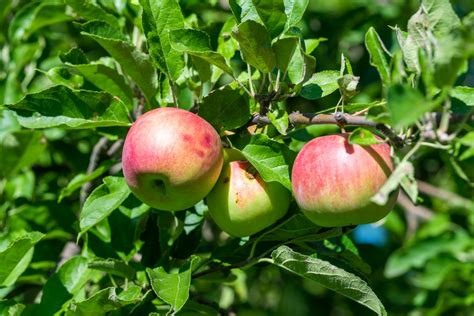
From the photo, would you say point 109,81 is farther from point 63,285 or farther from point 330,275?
point 330,275

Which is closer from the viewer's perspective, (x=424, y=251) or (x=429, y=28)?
(x=429, y=28)

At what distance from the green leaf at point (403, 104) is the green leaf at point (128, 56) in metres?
0.65

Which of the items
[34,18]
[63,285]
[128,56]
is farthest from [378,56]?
[34,18]

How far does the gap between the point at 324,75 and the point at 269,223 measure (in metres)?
0.33

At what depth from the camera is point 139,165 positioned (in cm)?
132

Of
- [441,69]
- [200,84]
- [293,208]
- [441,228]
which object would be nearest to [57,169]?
[200,84]

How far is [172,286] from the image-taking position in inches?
54.4

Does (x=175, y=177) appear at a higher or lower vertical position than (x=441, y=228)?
higher

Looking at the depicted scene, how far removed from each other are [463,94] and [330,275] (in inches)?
17.0

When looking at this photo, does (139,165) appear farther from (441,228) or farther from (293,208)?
(441,228)

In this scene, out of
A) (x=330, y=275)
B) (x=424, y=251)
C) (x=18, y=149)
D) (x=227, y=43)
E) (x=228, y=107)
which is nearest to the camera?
(x=330, y=275)

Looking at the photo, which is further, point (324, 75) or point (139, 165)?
point (324, 75)

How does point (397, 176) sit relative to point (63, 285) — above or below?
above

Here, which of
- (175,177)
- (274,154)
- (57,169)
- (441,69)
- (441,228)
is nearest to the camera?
(441,69)
